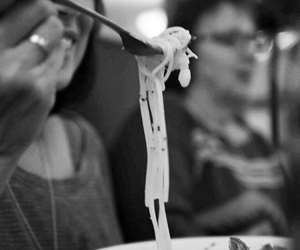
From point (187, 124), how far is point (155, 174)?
74 centimetres

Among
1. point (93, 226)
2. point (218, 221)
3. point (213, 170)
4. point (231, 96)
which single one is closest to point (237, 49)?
point (231, 96)

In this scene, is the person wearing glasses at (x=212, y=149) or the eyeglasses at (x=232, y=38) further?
the eyeglasses at (x=232, y=38)

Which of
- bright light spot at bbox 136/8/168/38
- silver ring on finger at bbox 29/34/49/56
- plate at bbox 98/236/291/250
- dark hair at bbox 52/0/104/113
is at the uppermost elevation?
bright light spot at bbox 136/8/168/38

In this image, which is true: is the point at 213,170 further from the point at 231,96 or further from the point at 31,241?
the point at 31,241

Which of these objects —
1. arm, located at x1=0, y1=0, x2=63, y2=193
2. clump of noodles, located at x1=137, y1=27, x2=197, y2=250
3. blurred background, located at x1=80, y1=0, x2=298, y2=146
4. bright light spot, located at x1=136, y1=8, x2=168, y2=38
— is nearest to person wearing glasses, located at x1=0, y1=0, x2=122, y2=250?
arm, located at x1=0, y1=0, x2=63, y2=193

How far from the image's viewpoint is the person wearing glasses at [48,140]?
529 mm

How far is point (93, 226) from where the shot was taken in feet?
3.10

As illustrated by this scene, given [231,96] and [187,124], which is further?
[231,96]

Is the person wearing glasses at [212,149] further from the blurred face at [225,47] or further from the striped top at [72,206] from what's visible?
the striped top at [72,206]

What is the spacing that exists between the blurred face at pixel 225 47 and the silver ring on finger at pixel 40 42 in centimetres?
100

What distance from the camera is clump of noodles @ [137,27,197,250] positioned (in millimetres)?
691

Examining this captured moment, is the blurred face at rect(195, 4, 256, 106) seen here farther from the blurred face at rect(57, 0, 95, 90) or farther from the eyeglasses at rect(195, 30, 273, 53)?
the blurred face at rect(57, 0, 95, 90)

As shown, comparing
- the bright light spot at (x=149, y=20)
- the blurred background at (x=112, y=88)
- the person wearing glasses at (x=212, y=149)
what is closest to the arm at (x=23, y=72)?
the person wearing glasses at (x=212, y=149)

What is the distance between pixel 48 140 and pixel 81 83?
212 mm
